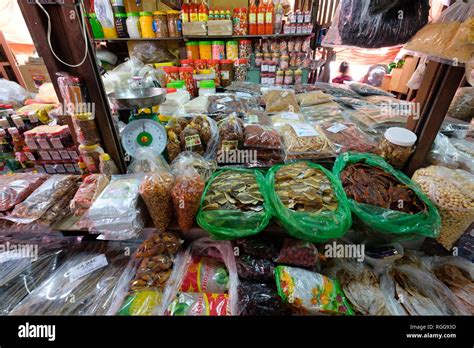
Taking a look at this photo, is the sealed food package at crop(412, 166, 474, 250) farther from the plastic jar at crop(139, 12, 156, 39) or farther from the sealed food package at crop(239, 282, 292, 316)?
the plastic jar at crop(139, 12, 156, 39)

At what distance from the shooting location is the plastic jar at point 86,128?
2.91 ft

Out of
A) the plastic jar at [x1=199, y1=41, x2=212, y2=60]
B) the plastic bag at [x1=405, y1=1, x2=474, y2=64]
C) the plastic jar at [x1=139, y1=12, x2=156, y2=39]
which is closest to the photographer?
the plastic bag at [x1=405, y1=1, x2=474, y2=64]

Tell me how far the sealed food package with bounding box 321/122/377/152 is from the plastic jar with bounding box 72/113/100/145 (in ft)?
3.96

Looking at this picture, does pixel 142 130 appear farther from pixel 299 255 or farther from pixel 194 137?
pixel 299 255

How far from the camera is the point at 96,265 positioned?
3.18 feet

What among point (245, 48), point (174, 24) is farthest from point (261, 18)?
point (174, 24)

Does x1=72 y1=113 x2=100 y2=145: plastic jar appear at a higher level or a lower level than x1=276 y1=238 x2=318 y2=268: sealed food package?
higher

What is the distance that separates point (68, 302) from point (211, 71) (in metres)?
2.16

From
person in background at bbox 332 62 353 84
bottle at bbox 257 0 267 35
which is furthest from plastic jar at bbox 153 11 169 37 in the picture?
person in background at bbox 332 62 353 84

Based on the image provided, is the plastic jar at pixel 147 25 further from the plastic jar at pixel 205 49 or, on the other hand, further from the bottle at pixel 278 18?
the bottle at pixel 278 18

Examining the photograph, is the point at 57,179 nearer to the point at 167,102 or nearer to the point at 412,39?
the point at 167,102

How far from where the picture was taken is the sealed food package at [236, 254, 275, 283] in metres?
0.88

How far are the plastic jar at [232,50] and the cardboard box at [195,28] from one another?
0.30 metres

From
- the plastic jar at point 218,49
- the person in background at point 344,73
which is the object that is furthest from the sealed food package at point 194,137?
the person in background at point 344,73
